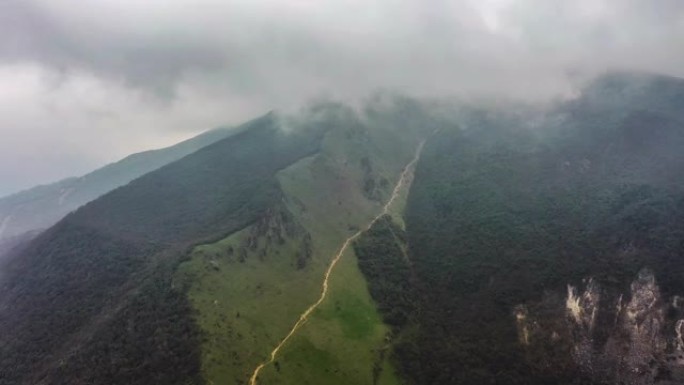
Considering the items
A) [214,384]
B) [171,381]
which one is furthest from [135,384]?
[214,384]

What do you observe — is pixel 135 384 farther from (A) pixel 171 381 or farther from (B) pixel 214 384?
(B) pixel 214 384
